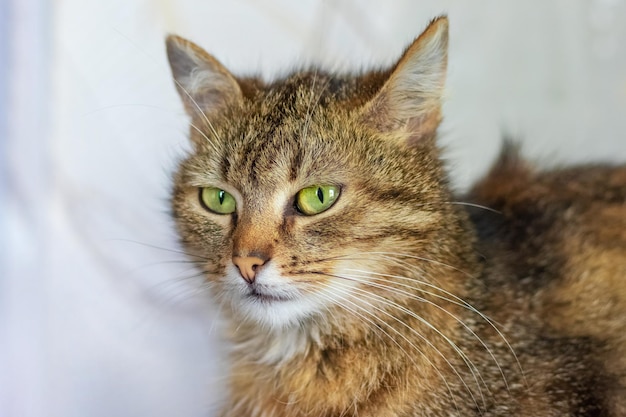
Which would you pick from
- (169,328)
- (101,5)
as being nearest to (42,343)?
(169,328)

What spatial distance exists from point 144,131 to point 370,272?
0.71 m

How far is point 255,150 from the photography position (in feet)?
3.54

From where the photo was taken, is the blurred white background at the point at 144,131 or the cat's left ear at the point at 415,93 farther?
the blurred white background at the point at 144,131

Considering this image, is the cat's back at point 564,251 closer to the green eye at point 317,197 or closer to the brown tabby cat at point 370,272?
the brown tabby cat at point 370,272

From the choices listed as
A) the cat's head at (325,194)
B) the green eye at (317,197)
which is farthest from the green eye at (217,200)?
the green eye at (317,197)

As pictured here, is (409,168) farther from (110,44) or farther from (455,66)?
(455,66)

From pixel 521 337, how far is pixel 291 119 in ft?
1.89

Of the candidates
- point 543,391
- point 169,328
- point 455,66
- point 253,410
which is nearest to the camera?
point 543,391

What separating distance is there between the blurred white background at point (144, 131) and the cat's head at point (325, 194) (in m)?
0.19

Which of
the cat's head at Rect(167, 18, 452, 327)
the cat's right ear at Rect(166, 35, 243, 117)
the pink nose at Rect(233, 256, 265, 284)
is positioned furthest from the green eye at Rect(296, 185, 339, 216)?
the cat's right ear at Rect(166, 35, 243, 117)

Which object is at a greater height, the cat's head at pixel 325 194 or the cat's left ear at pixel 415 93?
the cat's left ear at pixel 415 93

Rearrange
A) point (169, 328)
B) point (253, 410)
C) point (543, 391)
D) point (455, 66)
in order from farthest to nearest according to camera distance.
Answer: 1. point (455, 66)
2. point (169, 328)
3. point (253, 410)
4. point (543, 391)

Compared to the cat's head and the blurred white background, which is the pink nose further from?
the blurred white background

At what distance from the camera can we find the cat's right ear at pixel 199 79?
120cm
